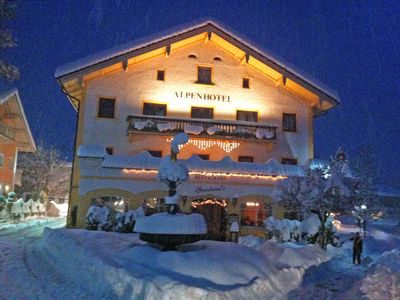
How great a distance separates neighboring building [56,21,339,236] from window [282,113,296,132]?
7 cm

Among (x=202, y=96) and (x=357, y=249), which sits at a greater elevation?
(x=202, y=96)

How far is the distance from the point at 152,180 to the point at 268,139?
8386mm

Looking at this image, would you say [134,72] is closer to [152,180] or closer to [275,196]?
[152,180]

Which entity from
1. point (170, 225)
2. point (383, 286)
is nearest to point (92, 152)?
point (170, 225)

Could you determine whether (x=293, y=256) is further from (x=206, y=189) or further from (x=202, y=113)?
(x=202, y=113)

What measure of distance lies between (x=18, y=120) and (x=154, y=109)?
18.7 metres

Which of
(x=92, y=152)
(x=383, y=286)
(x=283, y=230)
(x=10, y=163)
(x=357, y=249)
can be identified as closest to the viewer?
(x=383, y=286)

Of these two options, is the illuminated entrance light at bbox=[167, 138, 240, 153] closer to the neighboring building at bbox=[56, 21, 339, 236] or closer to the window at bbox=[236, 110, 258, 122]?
the neighboring building at bbox=[56, 21, 339, 236]

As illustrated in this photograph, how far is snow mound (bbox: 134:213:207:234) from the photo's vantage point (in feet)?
34.2

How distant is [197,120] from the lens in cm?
2442

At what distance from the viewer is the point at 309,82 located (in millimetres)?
25781

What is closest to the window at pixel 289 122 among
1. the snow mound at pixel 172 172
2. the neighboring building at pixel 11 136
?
the snow mound at pixel 172 172

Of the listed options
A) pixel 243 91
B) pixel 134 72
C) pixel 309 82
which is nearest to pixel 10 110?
pixel 134 72

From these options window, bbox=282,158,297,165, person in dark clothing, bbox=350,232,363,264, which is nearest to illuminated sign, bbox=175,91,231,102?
window, bbox=282,158,297,165
